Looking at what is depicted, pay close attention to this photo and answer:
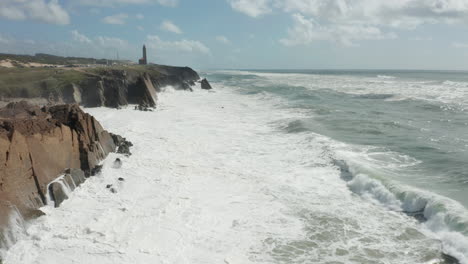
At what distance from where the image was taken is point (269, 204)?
50.4ft

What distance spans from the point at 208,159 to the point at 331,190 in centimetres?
789

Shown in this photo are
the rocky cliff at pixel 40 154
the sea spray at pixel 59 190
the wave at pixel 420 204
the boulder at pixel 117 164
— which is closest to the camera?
the wave at pixel 420 204

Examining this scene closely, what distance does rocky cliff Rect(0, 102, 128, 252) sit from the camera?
511 inches

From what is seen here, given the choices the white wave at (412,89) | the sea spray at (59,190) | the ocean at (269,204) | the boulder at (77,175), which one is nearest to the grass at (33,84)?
the ocean at (269,204)

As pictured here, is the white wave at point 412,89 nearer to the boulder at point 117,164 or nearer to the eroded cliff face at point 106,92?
the eroded cliff face at point 106,92

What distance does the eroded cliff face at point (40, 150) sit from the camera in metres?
13.2

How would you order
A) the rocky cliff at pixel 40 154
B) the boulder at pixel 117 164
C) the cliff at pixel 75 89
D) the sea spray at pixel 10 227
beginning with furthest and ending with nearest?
the cliff at pixel 75 89, the boulder at pixel 117 164, the rocky cliff at pixel 40 154, the sea spray at pixel 10 227

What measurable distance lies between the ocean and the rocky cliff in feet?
2.47

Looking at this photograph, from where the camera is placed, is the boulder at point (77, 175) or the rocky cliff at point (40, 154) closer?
the rocky cliff at point (40, 154)

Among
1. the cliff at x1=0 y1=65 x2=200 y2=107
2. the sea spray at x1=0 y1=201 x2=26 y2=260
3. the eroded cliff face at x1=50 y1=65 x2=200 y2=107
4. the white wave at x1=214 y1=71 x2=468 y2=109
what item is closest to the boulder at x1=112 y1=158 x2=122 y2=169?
the sea spray at x1=0 y1=201 x2=26 y2=260

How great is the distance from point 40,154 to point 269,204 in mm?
9817

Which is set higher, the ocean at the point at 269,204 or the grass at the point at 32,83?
the grass at the point at 32,83

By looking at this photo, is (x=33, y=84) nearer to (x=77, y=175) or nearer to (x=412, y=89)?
(x=77, y=175)

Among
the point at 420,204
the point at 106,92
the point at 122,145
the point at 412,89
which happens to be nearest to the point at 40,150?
the point at 122,145
